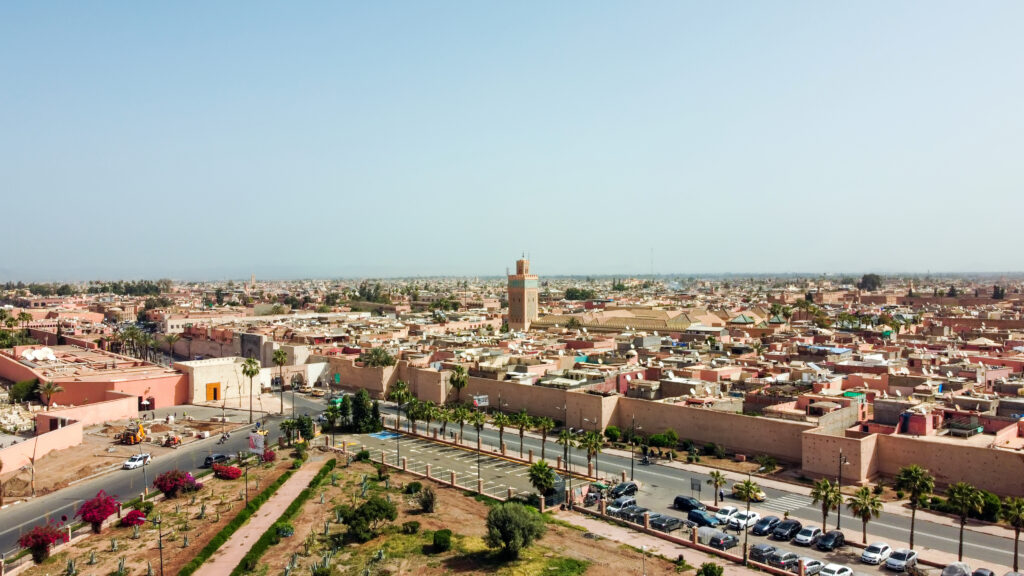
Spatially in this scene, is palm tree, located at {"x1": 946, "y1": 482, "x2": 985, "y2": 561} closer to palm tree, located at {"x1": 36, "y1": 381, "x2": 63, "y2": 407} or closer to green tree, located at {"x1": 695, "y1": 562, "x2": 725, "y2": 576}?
green tree, located at {"x1": 695, "y1": 562, "x2": 725, "y2": 576}

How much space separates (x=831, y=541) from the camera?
74.9 feet

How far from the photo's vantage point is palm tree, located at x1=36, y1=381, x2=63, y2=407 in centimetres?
4626

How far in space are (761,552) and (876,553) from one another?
3266mm

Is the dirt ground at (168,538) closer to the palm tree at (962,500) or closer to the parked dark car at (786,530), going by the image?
the parked dark car at (786,530)

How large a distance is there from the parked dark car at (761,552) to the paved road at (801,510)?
1.53 m

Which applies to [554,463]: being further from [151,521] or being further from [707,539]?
[151,521]

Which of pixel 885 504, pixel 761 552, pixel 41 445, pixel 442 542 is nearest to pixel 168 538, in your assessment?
pixel 442 542

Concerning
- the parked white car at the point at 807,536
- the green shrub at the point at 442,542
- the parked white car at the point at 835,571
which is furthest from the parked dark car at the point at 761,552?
the green shrub at the point at 442,542

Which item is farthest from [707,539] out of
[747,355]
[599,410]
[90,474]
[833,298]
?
[833,298]

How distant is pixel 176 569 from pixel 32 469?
14.9 metres

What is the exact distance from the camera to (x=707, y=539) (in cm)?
2370

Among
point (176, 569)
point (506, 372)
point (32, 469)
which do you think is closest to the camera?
point (176, 569)

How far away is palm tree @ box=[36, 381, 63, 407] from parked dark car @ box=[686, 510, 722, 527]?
1608 inches

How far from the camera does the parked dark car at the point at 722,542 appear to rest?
75.8ft
